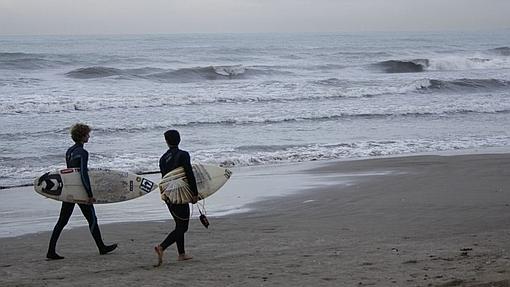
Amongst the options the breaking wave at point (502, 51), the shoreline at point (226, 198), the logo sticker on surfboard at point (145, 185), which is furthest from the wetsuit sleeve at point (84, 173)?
the breaking wave at point (502, 51)

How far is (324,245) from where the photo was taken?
25.1ft

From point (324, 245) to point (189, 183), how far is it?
1.60 meters

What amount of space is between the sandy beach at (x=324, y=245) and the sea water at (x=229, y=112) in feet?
15.1

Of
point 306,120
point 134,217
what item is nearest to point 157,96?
point 306,120

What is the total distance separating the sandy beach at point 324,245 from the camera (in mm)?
6156

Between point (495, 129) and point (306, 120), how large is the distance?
5.31 m

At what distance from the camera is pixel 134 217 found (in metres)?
9.73

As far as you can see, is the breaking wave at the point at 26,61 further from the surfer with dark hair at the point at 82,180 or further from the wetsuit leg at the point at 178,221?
the wetsuit leg at the point at 178,221

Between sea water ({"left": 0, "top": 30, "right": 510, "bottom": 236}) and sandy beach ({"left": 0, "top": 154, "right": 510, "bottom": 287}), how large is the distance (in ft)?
15.1

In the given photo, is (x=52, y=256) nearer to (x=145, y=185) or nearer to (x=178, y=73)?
(x=145, y=185)

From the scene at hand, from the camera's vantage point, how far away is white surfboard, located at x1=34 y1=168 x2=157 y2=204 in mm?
7516

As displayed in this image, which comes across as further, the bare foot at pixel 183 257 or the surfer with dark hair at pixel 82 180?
the surfer with dark hair at pixel 82 180

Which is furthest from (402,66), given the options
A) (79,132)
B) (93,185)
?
(79,132)

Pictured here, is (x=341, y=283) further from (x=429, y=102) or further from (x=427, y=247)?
(x=429, y=102)
